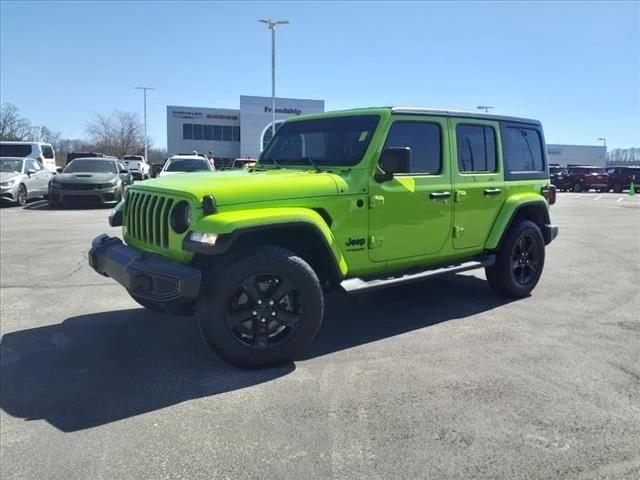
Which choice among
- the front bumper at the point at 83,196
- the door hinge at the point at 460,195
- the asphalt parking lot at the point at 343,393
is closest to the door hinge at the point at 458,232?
the door hinge at the point at 460,195

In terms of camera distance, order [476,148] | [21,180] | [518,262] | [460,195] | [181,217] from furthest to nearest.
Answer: [21,180], [518,262], [476,148], [460,195], [181,217]

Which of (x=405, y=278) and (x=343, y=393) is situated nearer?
(x=343, y=393)

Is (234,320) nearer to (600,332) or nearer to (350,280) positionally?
(350,280)

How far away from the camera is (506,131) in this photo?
20.6ft

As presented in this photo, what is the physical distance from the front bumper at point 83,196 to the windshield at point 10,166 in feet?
6.91

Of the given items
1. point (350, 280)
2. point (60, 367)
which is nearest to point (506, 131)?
point (350, 280)

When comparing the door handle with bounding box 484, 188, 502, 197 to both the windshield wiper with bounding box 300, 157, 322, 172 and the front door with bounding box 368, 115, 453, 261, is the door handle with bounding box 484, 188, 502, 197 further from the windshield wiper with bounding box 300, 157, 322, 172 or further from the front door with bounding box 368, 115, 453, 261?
the windshield wiper with bounding box 300, 157, 322, 172

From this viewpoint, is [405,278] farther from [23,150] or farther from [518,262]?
[23,150]

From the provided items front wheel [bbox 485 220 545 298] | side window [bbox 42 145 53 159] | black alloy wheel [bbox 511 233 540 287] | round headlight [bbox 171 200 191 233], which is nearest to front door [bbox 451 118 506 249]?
front wheel [bbox 485 220 545 298]

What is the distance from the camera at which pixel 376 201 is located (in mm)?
4734

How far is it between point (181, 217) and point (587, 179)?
1380 inches

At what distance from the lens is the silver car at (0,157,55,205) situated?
16656 millimetres

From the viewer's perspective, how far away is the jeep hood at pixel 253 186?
404 centimetres

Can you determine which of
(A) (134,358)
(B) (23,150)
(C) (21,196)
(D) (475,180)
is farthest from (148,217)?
(B) (23,150)
